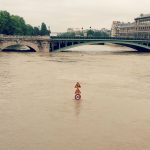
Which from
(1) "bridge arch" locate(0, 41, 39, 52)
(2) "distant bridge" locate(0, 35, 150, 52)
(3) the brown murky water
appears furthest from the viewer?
(2) "distant bridge" locate(0, 35, 150, 52)

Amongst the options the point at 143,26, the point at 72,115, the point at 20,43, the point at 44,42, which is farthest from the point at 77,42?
the point at 143,26

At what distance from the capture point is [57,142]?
20.3 metres

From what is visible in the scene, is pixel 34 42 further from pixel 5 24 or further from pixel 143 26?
pixel 143 26

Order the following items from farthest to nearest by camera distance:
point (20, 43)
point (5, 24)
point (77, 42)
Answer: point (5, 24) → point (77, 42) → point (20, 43)

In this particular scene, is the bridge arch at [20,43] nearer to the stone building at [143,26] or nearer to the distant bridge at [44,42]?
the distant bridge at [44,42]

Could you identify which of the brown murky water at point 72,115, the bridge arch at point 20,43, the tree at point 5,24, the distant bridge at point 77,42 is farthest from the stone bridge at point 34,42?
the brown murky water at point 72,115

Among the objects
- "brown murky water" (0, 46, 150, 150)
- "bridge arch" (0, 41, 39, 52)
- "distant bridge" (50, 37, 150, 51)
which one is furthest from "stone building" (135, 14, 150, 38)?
"brown murky water" (0, 46, 150, 150)

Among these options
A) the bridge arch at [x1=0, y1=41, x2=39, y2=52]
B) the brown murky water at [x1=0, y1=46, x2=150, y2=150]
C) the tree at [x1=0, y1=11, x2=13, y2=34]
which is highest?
the tree at [x1=0, y1=11, x2=13, y2=34]

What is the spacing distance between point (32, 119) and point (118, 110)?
20.9ft

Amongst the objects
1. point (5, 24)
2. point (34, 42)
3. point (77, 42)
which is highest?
point (5, 24)

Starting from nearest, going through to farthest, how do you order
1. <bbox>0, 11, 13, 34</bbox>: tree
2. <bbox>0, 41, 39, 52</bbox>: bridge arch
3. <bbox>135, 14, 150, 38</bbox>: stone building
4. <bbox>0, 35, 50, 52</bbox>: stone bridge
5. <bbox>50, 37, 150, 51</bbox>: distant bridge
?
<bbox>0, 41, 39, 52</bbox>: bridge arch
<bbox>0, 35, 50, 52</bbox>: stone bridge
<bbox>50, 37, 150, 51</bbox>: distant bridge
<bbox>0, 11, 13, 34</bbox>: tree
<bbox>135, 14, 150, 38</bbox>: stone building

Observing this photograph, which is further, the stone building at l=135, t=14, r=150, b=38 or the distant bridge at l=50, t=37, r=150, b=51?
the stone building at l=135, t=14, r=150, b=38

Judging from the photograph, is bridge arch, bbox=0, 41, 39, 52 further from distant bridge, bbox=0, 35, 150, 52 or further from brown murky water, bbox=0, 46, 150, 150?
brown murky water, bbox=0, 46, 150, 150

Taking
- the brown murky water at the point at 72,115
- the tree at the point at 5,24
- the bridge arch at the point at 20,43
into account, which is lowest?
the brown murky water at the point at 72,115
